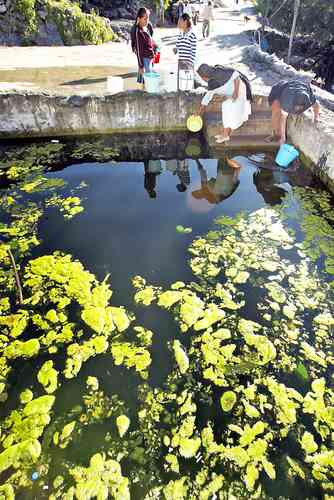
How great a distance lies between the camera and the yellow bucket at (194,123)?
7.27 metres

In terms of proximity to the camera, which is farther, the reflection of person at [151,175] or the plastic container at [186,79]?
the plastic container at [186,79]

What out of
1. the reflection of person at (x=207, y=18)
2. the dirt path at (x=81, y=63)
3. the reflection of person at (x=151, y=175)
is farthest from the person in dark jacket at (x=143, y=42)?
the reflection of person at (x=207, y=18)

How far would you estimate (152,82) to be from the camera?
704cm

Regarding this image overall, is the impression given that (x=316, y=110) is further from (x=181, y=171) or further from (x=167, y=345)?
(x=167, y=345)

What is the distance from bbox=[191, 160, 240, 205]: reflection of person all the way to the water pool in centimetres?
9

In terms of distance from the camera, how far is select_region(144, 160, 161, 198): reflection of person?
18.4 ft

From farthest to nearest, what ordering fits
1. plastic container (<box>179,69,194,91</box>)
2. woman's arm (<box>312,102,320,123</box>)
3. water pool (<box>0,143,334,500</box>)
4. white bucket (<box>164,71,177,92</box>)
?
white bucket (<box>164,71,177,92</box>)
plastic container (<box>179,69,194,91</box>)
woman's arm (<box>312,102,320,123</box>)
water pool (<box>0,143,334,500</box>)

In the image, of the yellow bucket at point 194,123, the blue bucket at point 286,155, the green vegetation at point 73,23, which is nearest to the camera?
the blue bucket at point 286,155

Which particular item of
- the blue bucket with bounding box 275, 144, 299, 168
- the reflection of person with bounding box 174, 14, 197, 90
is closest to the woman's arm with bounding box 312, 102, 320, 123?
the blue bucket with bounding box 275, 144, 299, 168

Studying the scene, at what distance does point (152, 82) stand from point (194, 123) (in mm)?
1319

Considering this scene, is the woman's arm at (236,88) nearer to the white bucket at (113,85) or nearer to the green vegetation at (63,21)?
the white bucket at (113,85)

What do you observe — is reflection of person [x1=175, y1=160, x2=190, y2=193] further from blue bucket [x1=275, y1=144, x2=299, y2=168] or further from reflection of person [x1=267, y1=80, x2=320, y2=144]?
reflection of person [x1=267, y1=80, x2=320, y2=144]

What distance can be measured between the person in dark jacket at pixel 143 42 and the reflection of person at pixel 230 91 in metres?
1.61

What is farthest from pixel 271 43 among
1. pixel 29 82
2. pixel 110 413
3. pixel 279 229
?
pixel 110 413
